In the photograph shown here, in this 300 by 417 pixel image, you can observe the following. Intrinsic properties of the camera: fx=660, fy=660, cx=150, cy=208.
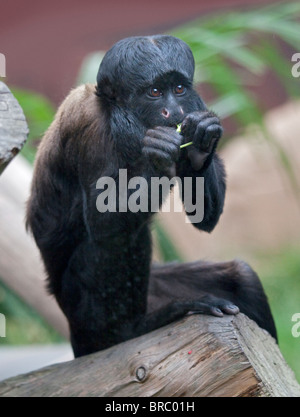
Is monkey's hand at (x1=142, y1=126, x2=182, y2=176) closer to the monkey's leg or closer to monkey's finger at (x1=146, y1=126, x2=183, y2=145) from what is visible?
monkey's finger at (x1=146, y1=126, x2=183, y2=145)

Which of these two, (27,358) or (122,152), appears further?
(27,358)

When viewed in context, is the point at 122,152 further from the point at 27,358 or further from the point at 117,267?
the point at 27,358

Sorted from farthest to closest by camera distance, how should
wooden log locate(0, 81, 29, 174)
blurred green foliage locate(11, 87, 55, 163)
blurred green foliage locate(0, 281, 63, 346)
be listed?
1. blurred green foliage locate(0, 281, 63, 346)
2. blurred green foliage locate(11, 87, 55, 163)
3. wooden log locate(0, 81, 29, 174)

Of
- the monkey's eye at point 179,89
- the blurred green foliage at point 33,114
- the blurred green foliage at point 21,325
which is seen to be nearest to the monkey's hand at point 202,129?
the monkey's eye at point 179,89

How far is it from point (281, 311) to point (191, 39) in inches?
79.1

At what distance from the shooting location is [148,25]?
5.76 m

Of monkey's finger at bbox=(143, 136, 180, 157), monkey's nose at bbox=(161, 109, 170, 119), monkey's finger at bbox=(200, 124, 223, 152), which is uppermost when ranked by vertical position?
monkey's nose at bbox=(161, 109, 170, 119)

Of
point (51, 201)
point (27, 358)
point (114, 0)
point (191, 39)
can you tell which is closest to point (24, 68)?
point (114, 0)

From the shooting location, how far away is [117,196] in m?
2.51

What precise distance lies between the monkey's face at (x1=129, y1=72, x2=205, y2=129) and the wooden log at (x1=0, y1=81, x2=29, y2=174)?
16.4 inches

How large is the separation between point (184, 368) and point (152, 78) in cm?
104

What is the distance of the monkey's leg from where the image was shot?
2902mm

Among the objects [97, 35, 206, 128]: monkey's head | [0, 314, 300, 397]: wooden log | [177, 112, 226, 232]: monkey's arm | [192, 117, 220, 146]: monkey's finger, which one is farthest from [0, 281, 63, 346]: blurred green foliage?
[192, 117, 220, 146]: monkey's finger

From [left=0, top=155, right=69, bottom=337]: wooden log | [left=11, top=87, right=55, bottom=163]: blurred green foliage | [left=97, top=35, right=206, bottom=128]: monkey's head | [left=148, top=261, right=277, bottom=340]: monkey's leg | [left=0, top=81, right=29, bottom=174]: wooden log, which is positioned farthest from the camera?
[left=11, top=87, right=55, bottom=163]: blurred green foliage
